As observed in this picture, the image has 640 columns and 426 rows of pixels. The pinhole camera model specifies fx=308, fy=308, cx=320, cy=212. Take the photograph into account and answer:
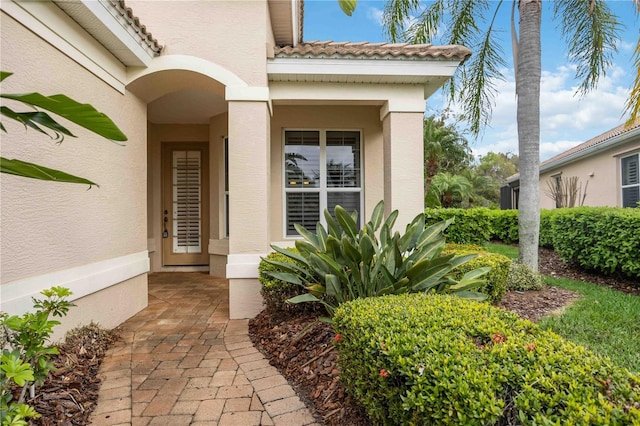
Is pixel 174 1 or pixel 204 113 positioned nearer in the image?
pixel 174 1

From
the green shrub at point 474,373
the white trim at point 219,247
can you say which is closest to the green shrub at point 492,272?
the green shrub at point 474,373

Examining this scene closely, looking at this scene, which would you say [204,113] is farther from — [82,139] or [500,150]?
[500,150]

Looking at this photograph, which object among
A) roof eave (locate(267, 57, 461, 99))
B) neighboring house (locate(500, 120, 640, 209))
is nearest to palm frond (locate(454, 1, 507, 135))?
roof eave (locate(267, 57, 461, 99))

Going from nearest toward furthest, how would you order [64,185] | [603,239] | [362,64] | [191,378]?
[191,378] → [64,185] → [362,64] → [603,239]

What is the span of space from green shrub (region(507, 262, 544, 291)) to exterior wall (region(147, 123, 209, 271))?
715cm

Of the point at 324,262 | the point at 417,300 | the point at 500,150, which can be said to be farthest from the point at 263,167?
the point at 500,150

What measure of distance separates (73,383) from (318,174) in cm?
487

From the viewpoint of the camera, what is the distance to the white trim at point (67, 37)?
279cm

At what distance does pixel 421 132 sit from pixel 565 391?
14.9 feet

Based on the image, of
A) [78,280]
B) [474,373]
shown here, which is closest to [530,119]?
[474,373]

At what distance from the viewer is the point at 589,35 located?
20.7 ft

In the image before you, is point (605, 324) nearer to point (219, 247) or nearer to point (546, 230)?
point (546, 230)

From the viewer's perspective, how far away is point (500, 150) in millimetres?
41375

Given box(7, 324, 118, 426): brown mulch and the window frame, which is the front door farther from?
box(7, 324, 118, 426): brown mulch
